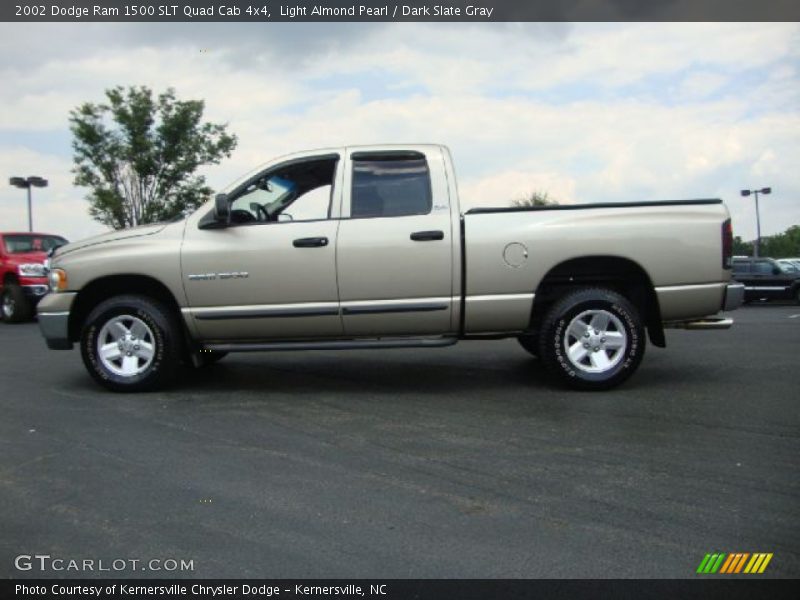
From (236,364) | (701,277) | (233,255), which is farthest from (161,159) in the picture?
(701,277)

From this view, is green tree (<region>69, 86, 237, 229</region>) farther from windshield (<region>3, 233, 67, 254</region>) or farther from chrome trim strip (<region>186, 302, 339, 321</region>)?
chrome trim strip (<region>186, 302, 339, 321</region>)

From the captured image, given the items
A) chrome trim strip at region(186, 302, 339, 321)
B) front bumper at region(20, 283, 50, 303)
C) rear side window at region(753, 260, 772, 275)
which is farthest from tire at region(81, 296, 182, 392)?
rear side window at region(753, 260, 772, 275)

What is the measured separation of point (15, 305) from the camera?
13.9 m

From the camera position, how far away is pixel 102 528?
3.17m

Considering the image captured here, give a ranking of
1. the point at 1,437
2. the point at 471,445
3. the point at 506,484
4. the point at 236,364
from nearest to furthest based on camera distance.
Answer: the point at 506,484 → the point at 471,445 → the point at 1,437 → the point at 236,364

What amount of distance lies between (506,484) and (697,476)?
99 cm

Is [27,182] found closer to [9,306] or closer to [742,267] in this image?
[9,306]

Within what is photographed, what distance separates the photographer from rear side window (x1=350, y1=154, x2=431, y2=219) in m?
5.75

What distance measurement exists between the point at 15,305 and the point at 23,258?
93 cm

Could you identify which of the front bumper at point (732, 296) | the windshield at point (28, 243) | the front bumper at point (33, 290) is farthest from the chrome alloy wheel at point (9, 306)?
the front bumper at point (732, 296)

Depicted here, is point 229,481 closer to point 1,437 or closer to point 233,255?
point 1,437

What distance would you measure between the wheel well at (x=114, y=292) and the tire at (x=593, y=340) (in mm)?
3045
